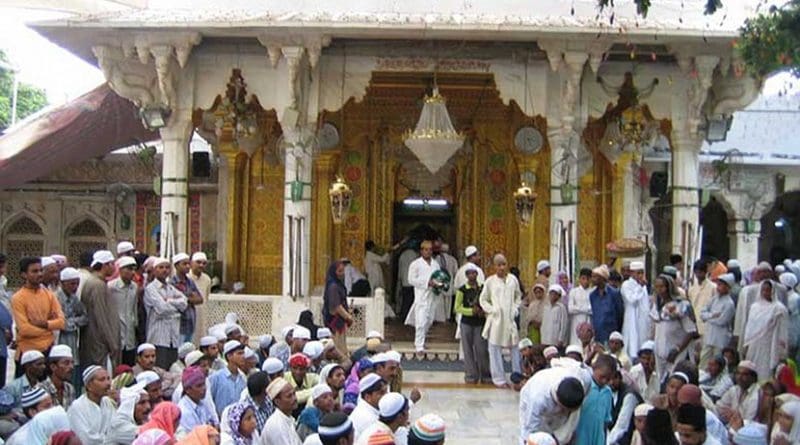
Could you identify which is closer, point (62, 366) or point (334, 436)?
point (334, 436)

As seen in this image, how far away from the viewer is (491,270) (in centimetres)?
1855

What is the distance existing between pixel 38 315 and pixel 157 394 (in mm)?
2346

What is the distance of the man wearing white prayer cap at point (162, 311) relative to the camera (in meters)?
10.6

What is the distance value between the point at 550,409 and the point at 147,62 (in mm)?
10110

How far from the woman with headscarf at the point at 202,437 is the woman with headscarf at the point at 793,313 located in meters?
7.15

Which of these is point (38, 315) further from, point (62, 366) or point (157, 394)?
point (157, 394)

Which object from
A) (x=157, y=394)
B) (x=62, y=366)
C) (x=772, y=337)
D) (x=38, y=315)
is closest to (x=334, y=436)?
(x=157, y=394)

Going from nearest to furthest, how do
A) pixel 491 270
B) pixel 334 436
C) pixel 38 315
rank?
pixel 334 436
pixel 38 315
pixel 491 270

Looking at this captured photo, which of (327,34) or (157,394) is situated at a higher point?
(327,34)

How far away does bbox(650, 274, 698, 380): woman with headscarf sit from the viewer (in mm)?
10898

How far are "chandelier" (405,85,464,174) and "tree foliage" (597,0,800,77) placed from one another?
5.67 m

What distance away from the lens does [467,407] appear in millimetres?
11508

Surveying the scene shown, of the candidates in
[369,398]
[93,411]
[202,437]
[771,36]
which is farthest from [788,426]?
[93,411]

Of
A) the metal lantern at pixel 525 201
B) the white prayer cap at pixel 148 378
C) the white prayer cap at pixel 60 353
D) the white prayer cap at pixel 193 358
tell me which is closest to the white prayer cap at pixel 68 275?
the white prayer cap at pixel 60 353
